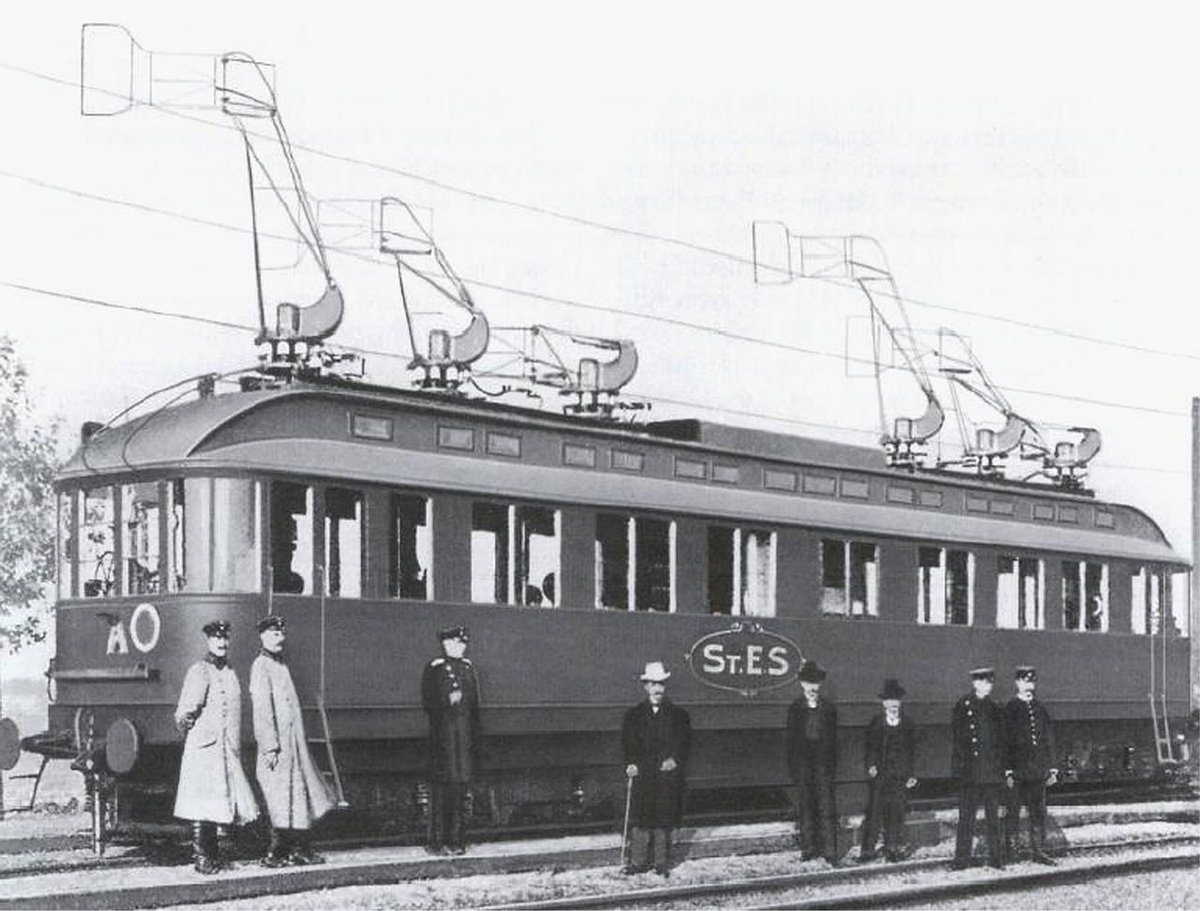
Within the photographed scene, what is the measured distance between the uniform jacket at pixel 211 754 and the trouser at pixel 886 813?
17.1ft

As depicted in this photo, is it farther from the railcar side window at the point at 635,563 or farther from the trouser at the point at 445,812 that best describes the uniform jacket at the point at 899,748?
the trouser at the point at 445,812

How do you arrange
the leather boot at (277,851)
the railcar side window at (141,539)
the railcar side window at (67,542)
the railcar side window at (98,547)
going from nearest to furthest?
the leather boot at (277,851) → the railcar side window at (141,539) → the railcar side window at (98,547) → the railcar side window at (67,542)

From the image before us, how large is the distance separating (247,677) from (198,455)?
1691mm

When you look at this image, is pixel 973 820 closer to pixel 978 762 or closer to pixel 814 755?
pixel 978 762

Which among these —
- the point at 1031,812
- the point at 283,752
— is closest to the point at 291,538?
the point at 283,752

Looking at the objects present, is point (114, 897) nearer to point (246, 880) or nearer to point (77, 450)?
point (246, 880)

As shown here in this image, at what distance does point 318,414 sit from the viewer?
588 inches

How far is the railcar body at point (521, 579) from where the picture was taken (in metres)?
14.3

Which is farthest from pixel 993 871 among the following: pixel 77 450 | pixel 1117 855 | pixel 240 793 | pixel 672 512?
pixel 77 450

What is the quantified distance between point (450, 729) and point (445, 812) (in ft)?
2.33

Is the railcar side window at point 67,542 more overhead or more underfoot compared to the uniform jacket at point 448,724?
more overhead

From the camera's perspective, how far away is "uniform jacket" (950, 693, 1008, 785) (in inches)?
600

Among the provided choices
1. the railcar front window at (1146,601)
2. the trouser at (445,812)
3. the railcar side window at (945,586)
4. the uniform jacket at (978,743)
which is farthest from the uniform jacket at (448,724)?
the railcar front window at (1146,601)

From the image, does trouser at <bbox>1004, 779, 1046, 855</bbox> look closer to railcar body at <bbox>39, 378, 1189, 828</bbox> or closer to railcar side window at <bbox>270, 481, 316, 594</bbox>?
railcar body at <bbox>39, 378, 1189, 828</bbox>
